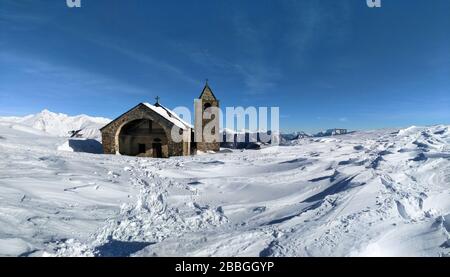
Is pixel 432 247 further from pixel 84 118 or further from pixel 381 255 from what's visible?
pixel 84 118

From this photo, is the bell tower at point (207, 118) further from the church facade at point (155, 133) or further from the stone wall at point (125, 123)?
the stone wall at point (125, 123)

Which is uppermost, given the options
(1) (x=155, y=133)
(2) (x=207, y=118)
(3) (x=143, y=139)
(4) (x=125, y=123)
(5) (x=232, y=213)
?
(2) (x=207, y=118)

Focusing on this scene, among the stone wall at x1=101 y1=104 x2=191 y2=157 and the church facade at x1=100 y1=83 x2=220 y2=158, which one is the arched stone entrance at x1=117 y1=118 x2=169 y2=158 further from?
the stone wall at x1=101 y1=104 x2=191 y2=157

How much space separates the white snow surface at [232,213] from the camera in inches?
137

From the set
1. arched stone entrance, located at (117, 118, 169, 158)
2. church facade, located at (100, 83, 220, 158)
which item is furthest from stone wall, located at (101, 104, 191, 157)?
arched stone entrance, located at (117, 118, 169, 158)

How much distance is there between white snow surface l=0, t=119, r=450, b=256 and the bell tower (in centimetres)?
1629

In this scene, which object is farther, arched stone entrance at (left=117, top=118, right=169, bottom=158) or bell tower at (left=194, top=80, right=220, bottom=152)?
bell tower at (left=194, top=80, right=220, bottom=152)

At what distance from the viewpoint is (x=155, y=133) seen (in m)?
21.4

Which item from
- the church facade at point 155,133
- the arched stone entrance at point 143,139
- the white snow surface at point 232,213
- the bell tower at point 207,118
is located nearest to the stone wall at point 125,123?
the church facade at point 155,133

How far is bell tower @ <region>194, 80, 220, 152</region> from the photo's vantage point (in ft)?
79.9

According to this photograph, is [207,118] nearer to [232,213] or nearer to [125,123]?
[125,123]

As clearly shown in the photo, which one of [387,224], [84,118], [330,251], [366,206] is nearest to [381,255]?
[330,251]

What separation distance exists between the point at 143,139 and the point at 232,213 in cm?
1780

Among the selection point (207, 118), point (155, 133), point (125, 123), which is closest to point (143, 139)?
point (155, 133)
